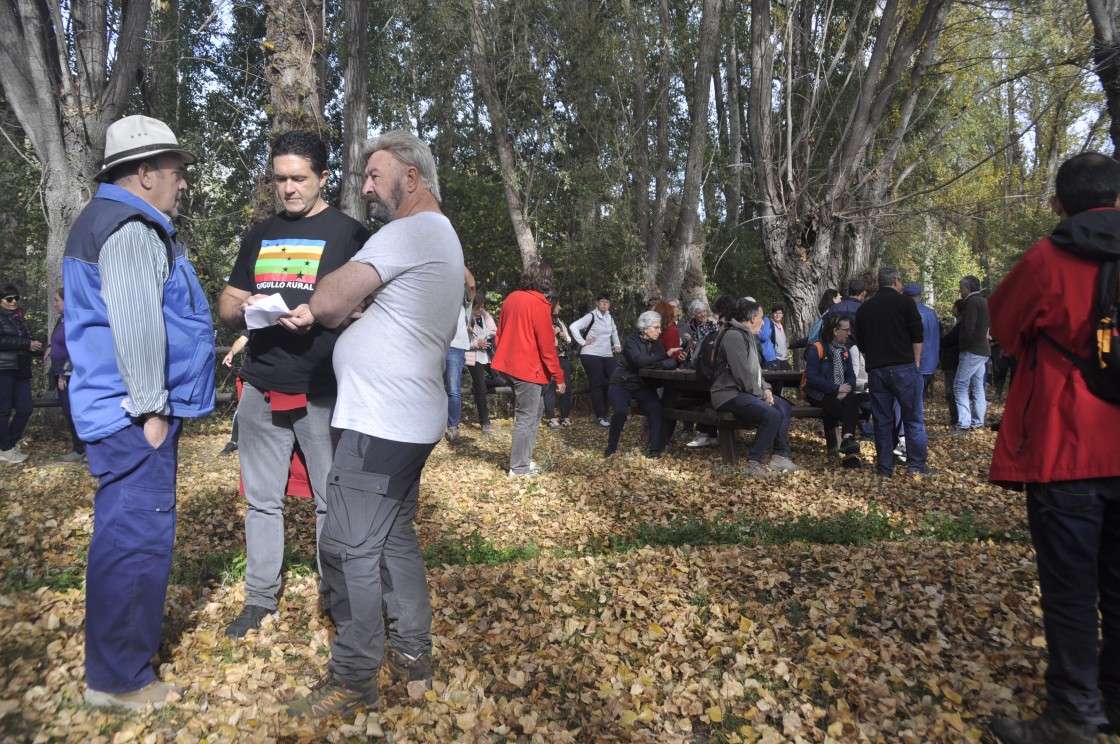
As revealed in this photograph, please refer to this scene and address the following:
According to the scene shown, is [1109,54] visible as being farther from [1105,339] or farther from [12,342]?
[12,342]

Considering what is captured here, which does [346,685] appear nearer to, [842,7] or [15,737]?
[15,737]

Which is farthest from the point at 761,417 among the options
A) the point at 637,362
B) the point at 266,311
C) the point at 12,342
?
the point at 12,342

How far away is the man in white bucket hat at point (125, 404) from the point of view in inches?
115

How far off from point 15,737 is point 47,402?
31.0ft

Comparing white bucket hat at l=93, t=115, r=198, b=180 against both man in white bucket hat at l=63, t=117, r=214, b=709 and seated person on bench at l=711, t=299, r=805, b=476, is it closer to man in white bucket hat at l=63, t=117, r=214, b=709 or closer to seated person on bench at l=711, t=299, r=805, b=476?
man in white bucket hat at l=63, t=117, r=214, b=709

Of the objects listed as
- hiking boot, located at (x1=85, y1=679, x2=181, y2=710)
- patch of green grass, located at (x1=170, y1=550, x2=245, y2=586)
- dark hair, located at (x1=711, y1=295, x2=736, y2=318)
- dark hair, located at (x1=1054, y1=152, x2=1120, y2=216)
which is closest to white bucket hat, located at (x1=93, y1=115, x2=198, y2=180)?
hiking boot, located at (x1=85, y1=679, x2=181, y2=710)

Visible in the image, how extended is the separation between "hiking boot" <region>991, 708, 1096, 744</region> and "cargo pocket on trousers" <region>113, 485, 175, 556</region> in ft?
10.9

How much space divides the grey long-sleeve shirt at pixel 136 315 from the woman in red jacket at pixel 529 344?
4947 millimetres

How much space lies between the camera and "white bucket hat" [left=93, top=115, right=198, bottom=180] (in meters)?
3.10

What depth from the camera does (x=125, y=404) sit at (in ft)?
9.65

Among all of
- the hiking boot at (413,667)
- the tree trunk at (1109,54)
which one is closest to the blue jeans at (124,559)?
the hiking boot at (413,667)

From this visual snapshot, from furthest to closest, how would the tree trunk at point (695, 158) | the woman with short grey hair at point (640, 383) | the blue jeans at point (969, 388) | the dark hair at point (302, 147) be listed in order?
the tree trunk at point (695, 158), the blue jeans at point (969, 388), the woman with short grey hair at point (640, 383), the dark hair at point (302, 147)

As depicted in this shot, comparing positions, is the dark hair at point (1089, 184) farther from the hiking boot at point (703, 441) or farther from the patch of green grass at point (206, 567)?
the hiking boot at point (703, 441)

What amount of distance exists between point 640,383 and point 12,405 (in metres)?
7.53
